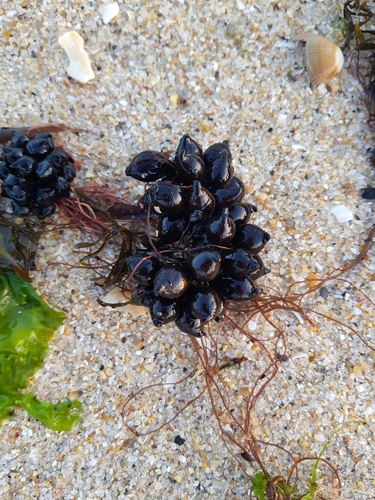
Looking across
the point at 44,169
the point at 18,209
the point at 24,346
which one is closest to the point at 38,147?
the point at 44,169

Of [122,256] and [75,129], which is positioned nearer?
[122,256]

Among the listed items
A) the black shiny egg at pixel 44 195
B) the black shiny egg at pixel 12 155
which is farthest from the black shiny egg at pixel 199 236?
the black shiny egg at pixel 12 155

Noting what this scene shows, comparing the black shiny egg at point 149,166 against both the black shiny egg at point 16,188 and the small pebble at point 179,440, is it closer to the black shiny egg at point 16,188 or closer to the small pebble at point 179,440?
the black shiny egg at point 16,188

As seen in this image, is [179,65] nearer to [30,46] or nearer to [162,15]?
[162,15]

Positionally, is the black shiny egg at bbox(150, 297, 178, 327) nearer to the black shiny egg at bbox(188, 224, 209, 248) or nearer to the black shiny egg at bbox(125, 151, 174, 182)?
the black shiny egg at bbox(188, 224, 209, 248)

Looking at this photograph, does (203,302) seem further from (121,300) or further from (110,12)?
(110,12)

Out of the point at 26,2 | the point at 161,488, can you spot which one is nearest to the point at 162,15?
the point at 26,2
